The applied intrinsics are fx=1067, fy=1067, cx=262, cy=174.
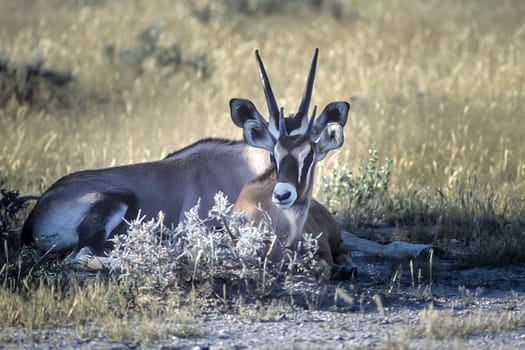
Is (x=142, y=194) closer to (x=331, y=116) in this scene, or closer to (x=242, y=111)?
(x=242, y=111)

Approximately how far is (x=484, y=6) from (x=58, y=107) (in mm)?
11204

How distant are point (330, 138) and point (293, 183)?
633 millimetres

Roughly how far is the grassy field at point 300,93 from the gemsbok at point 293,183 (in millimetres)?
1065

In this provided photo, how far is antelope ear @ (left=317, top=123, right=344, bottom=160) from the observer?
771 centimetres

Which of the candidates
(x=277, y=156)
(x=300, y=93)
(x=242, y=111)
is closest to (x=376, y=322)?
(x=277, y=156)

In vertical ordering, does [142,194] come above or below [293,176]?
below

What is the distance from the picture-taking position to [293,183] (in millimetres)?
7289

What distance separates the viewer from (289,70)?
52.4 feet

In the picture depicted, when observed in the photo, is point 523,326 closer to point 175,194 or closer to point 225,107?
point 175,194

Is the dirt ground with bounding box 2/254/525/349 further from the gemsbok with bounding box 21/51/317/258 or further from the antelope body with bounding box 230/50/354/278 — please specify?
the gemsbok with bounding box 21/51/317/258

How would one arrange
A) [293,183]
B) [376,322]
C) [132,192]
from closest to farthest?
[376,322]
[293,183]
[132,192]

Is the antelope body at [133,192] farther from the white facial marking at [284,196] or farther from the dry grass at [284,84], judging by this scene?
the white facial marking at [284,196]

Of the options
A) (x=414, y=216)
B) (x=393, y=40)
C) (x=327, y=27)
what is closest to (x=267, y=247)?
(x=414, y=216)

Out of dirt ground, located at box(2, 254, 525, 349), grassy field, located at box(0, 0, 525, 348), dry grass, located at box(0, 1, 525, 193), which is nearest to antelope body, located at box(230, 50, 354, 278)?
dirt ground, located at box(2, 254, 525, 349)
